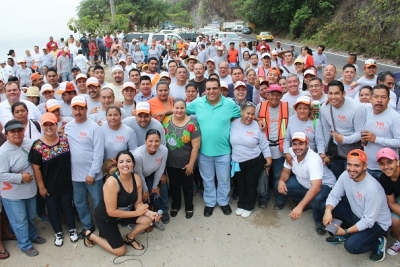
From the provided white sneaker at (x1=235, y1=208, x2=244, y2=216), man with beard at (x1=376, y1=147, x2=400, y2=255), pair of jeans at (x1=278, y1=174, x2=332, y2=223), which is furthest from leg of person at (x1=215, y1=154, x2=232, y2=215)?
man with beard at (x1=376, y1=147, x2=400, y2=255)

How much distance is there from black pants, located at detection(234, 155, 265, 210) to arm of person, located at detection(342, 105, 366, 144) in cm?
119

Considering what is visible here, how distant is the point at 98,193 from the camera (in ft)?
13.4

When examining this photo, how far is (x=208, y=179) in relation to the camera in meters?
4.61

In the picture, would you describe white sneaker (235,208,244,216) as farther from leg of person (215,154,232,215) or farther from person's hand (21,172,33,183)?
person's hand (21,172,33,183)

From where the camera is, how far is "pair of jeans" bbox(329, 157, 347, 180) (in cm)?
436

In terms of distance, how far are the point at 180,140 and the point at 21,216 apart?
213 centimetres

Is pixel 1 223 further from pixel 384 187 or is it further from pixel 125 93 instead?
pixel 384 187

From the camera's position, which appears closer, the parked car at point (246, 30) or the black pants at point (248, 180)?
the black pants at point (248, 180)

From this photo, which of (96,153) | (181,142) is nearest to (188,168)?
(181,142)

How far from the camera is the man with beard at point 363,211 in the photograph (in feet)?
11.2

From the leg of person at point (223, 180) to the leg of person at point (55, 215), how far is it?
2.17m

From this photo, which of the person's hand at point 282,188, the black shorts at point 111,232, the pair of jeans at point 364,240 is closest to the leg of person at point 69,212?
the black shorts at point 111,232

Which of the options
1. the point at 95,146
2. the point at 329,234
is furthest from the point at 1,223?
the point at 329,234

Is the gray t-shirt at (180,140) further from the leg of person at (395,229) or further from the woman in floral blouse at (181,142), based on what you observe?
the leg of person at (395,229)
